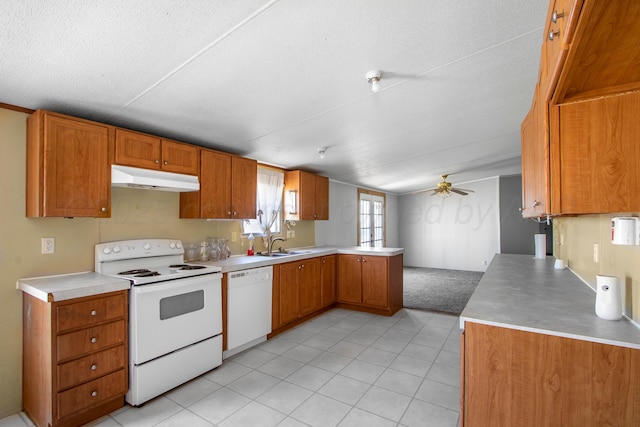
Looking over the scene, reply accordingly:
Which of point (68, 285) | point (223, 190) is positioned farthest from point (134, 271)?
point (223, 190)

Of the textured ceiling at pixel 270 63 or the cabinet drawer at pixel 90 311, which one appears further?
the cabinet drawer at pixel 90 311

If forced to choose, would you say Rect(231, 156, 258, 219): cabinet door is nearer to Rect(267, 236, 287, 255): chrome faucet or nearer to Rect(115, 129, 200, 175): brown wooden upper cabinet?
Rect(115, 129, 200, 175): brown wooden upper cabinet

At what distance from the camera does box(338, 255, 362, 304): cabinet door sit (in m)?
4.45

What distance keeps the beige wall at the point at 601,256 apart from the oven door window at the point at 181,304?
110 inches

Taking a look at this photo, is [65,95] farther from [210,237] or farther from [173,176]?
[210,237]

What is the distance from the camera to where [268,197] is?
165 inches

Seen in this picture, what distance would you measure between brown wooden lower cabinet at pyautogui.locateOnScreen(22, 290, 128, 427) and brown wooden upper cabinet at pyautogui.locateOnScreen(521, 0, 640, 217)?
2672mm

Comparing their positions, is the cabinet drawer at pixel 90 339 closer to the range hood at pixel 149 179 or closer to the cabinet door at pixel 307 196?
the range hood at pixel 149 179

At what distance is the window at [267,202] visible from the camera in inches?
159

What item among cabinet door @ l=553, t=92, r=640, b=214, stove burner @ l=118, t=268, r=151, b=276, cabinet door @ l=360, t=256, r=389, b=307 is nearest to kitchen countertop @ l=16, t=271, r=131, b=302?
stove burner @ l=118, t=268, r=151, b=276

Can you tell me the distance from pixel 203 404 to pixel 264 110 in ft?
7.38

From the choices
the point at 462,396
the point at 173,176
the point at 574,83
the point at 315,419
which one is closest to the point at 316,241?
the point at 173,176

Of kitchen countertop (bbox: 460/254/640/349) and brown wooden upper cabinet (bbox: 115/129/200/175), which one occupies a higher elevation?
brown wooden upper cabinet (bbox: 115/129/200/175)

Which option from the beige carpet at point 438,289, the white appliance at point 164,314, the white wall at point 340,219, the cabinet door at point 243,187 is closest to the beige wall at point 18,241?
the white appliance at point 164,314
